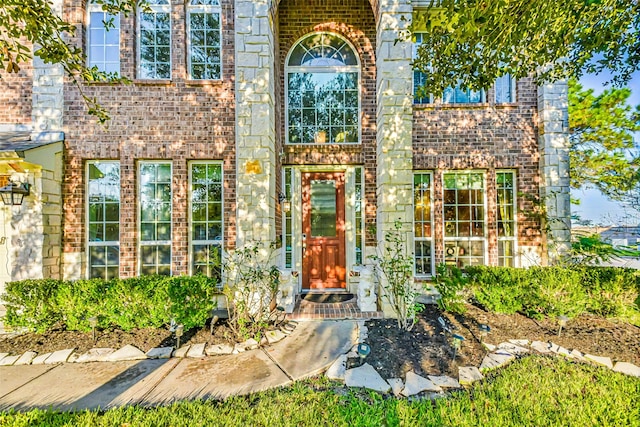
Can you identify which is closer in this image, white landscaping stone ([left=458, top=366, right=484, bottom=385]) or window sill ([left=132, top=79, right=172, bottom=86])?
white landscaping stone ([left=458, top=366, right=484, bottom=385])

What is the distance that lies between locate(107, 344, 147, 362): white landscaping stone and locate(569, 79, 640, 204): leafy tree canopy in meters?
10.9

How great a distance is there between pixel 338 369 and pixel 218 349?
4.97 feet

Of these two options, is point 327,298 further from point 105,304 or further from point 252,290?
point 105,304

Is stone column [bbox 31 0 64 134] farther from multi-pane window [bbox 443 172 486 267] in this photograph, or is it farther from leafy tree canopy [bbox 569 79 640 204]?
leafy tree canopy [bbox 569 79 640 204]

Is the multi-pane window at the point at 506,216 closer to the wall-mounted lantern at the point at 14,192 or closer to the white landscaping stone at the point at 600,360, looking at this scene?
the white landscaping stone at the point at 600,360

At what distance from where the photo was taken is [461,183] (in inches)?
220

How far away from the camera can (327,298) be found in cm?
530

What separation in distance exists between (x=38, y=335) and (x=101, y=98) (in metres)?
3.78

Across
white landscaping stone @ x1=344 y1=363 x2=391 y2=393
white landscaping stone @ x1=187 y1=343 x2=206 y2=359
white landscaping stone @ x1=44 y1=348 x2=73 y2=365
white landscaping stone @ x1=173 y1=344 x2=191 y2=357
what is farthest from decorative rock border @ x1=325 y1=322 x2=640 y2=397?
white landscaping stone @ x1=44 y1=348 x2=73 y2=365

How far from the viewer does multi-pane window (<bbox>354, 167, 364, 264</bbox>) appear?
569 centimetres

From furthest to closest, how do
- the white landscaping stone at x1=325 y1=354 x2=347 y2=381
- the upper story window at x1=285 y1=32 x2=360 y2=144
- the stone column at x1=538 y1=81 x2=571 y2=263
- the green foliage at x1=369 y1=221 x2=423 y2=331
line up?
the upper story window at x1=285 y1=32 x2=360 y2=144 → the stone column at x1=538 y1=81 x2=571 y2=263 → the green foliage at x1=369 y1=221 x2=423 y2=331 → the white landscaping stone at x1=325 y1=354 x2=347 y2=381

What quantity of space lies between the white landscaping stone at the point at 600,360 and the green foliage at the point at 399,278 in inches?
70.4

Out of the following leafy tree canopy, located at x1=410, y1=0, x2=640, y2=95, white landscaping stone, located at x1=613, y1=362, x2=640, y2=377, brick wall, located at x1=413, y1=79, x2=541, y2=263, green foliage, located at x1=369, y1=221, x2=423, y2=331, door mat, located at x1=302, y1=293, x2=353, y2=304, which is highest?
leafy tree canopy, located at x1=410, y1=0, x2=640, y2=95

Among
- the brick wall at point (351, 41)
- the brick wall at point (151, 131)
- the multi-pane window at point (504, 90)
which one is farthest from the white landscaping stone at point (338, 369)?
the multi-pane window at point (504, 90)
